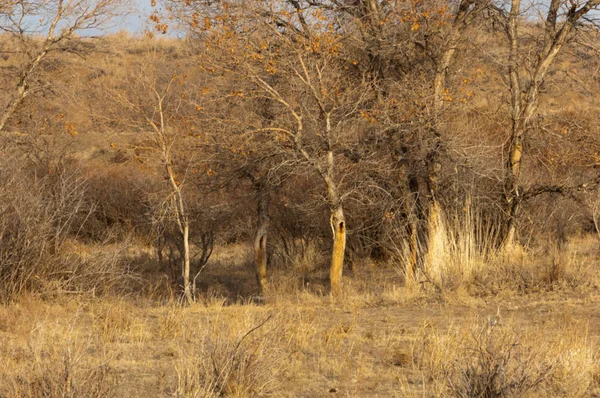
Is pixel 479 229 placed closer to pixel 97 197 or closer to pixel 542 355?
pixel 542 355

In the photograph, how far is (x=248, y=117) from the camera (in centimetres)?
1161

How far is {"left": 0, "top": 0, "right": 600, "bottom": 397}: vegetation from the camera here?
209 inches

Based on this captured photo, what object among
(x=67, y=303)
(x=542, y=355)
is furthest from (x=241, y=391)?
(x=67, y=303)

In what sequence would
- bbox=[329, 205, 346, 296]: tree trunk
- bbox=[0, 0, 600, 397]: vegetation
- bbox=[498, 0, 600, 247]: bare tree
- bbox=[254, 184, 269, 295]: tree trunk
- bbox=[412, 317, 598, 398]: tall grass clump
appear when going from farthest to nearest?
bbox=[254, 184, 269, 295]: tree trunk
bbox=[498, 0, 600, 247]: bare tree
bbox=[329, 205, 346, 296]: tree trunk
bbox=[0, 0, 600, 397]: vegetation
bbox=[412, 317, 598, 398]: tall grass clump

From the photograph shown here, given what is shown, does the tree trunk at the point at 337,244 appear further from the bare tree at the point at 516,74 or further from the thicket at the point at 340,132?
the bare tree at the point at 516,74

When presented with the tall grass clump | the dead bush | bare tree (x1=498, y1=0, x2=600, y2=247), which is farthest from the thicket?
the dead bush

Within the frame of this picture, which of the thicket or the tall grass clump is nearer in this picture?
the tall grass clump

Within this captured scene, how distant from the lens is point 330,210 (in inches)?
459

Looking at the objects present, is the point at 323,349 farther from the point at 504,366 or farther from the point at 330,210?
the point at 330,210

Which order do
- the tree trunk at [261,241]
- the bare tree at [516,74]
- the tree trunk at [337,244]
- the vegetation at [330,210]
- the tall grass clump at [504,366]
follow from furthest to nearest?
the tree trunk at [261,241] → the bare tree at [516,74] → the tree trunk at [337,244] → the vegetation at [330,210] → the tall grass clump at [504,366]

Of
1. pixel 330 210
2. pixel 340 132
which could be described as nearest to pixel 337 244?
pixel 330 210

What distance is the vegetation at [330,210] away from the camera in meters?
5.31

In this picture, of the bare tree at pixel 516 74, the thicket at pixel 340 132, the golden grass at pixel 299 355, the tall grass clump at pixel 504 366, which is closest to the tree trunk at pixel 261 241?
the thicket at pixel 340 132

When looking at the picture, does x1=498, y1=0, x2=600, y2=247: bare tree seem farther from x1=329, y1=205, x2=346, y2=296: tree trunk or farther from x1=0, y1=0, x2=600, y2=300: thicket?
x1=329, y1=205, x2=346, y2=296: tree trunk
